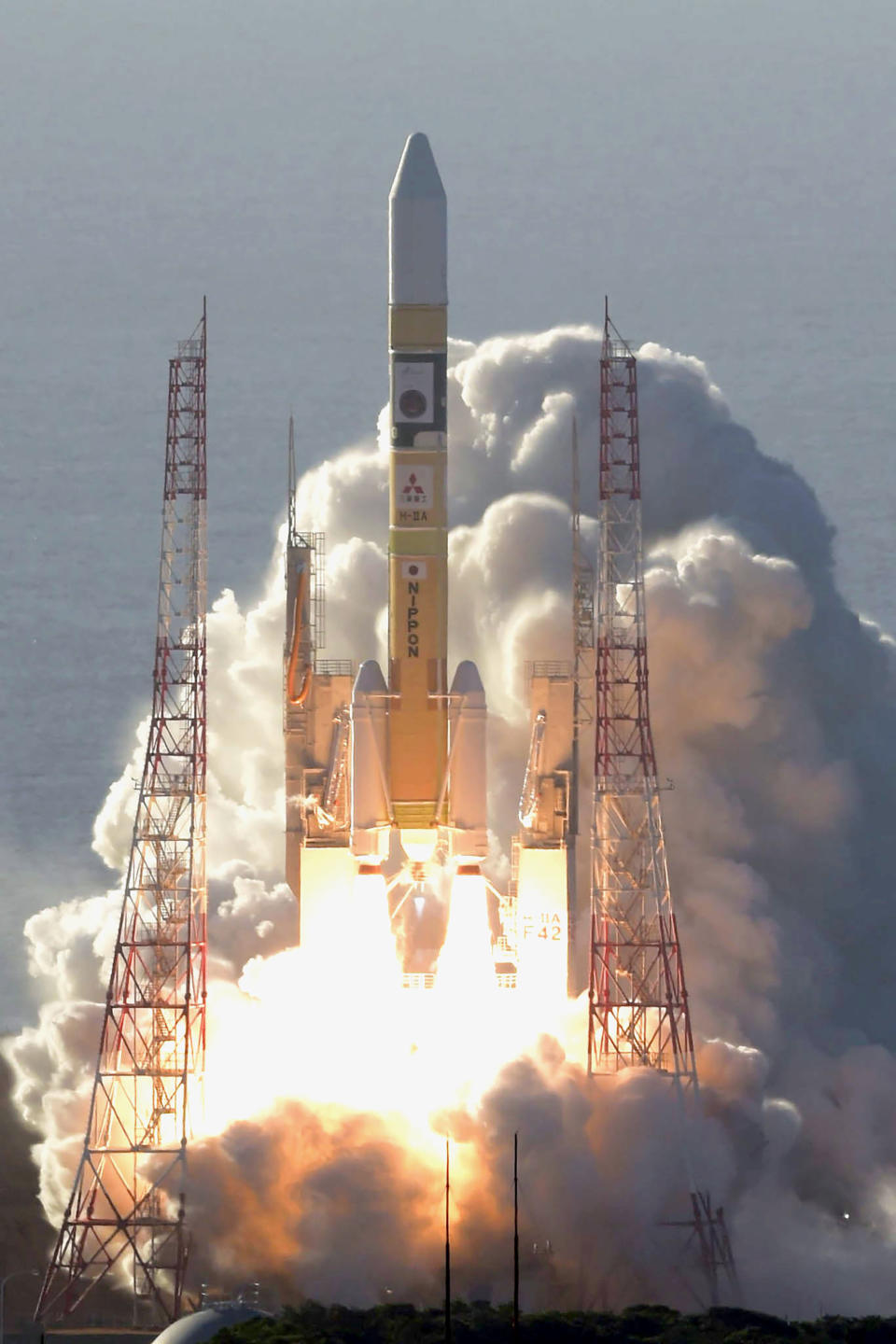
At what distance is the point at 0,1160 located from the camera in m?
99.1

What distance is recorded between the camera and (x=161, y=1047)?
289 feet

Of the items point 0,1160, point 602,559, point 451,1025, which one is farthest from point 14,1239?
point 602,559

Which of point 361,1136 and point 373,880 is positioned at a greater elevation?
point 373,880

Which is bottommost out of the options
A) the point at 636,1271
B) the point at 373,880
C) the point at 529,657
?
the point at 636,1271

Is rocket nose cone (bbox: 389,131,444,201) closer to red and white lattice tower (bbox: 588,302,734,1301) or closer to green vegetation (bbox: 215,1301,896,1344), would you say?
red and white lattice tower (bbox: 588,302,734,1301)

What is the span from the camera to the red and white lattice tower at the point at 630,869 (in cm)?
8675

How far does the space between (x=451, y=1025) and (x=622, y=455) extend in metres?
15.7

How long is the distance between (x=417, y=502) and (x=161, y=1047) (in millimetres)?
11490

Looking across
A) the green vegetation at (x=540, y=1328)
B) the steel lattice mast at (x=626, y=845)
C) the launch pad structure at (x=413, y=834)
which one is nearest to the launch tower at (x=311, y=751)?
the launch pad structure at (x=413, y=834)

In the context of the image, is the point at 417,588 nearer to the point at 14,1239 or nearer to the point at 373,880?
the point at 373,880

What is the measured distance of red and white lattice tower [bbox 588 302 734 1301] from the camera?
285 feet

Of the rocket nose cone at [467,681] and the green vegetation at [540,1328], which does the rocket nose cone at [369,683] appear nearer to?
the rocket nose cone at [467,681]

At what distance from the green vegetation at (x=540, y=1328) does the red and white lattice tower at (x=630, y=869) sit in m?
5.57

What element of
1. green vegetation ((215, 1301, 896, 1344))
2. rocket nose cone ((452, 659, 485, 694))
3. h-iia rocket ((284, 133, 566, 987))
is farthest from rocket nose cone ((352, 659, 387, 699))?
green vegetation ((215, 1301, 896, 1344))
